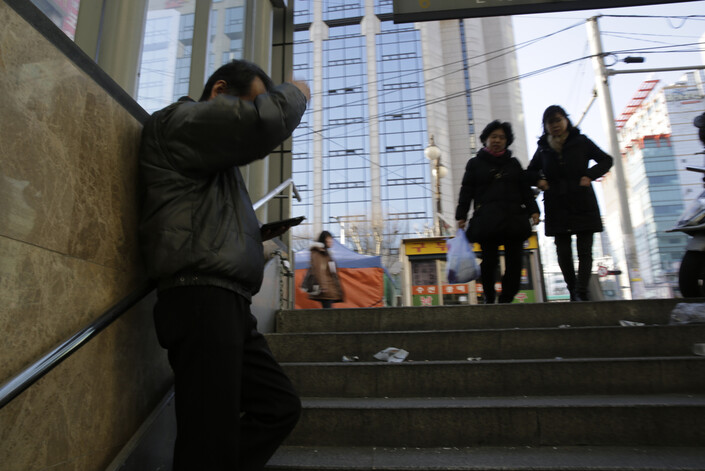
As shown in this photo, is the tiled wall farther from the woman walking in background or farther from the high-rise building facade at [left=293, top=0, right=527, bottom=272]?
the high-rise building facade at [left=293, top=0, right=527, bottom=272]

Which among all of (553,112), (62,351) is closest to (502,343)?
(553,112)

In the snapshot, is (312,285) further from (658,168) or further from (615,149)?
(658,168)

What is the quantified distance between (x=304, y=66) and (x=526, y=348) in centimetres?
4858

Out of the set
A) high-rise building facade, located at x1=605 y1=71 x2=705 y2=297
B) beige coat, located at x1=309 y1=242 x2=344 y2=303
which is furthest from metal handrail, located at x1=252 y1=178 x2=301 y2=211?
high-rise building facade, located at x1=605 y1=71 x2=705 y2=297

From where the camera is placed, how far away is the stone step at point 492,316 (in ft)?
11.8

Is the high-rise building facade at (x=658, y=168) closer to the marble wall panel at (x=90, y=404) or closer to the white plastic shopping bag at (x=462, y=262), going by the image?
the white plastic shopping bag at (x=462, y=262)

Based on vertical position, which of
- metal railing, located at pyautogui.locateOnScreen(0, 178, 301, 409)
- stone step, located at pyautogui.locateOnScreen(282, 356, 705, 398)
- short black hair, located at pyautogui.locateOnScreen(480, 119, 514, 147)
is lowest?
stone step, located at pyautogui.locateOnScreen(282, 356, 705, 398)

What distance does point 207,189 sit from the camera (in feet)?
5.43

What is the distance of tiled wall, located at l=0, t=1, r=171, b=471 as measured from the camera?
1343 mm

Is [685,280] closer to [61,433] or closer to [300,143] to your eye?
[61,433]

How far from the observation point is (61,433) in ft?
4.92

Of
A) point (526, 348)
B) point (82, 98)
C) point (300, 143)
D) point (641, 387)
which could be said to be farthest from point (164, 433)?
point (300, 143)

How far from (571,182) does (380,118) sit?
138 ft

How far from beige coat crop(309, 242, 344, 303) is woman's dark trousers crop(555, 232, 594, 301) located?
3153 mm
